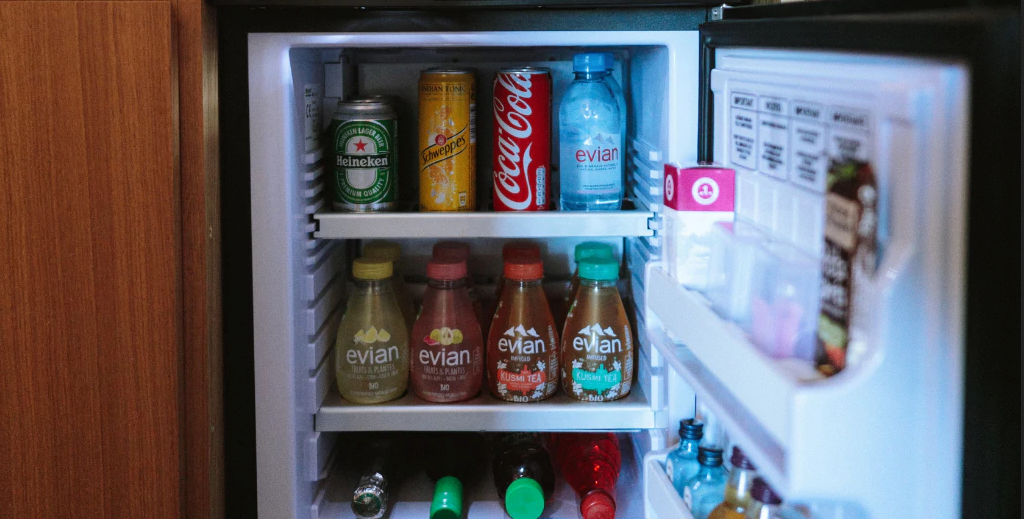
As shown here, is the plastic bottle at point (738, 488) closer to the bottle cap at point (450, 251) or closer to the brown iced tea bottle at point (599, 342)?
the brown iced tea bottle at point (599, 342)

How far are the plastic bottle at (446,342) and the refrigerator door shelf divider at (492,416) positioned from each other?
3cm

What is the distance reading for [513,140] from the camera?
1.39 meters

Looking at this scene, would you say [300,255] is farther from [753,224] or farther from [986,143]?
[986,143]

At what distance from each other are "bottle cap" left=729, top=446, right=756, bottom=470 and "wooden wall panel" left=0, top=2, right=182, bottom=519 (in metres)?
0.76

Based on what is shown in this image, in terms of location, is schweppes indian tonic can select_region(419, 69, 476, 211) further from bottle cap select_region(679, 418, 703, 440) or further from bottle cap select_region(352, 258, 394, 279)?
bottle cap select_region(679, 418, 703, 440)

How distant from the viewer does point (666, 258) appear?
110 centimetres

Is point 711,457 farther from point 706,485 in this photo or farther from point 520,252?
point 520,252

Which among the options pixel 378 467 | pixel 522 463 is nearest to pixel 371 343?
pixel 378 467

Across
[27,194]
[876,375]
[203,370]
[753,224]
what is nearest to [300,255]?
[203,370]

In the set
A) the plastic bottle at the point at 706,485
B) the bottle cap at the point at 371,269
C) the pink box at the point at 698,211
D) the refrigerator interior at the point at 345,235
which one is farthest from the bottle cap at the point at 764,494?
the bottle cap at the point at 371,269

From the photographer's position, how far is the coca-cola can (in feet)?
4.52

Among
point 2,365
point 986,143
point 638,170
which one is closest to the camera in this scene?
point 986,143

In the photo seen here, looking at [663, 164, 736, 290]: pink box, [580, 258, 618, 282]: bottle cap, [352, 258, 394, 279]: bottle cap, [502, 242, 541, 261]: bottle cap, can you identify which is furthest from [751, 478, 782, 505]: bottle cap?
[352, 258, 394, 279]: bottle cap

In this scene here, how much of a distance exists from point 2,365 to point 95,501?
23 centimetres
